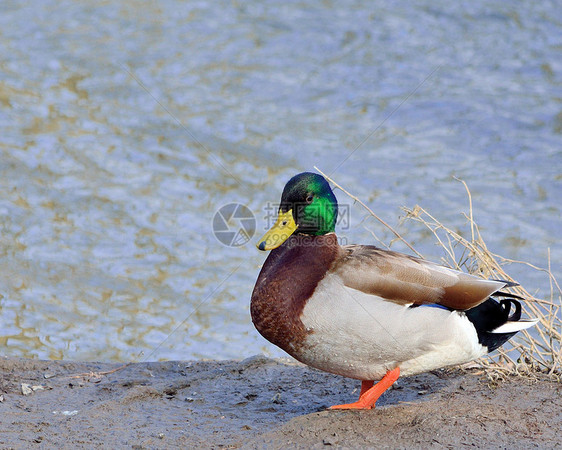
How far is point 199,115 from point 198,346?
128 inches

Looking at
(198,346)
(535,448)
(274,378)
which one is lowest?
(198,346)

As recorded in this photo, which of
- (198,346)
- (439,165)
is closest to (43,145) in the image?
(198,346)

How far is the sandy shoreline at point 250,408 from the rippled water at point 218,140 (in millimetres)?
810

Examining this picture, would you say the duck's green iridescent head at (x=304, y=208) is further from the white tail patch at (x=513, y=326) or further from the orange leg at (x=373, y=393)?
the white tail patch at (x=513, y=326)

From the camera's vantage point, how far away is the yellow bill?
3807mm

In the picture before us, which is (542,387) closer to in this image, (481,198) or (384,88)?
(481,198)

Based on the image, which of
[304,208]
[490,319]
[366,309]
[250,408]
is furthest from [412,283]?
[250,408]

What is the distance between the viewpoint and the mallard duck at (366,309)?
352 cm

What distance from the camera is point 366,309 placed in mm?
3506

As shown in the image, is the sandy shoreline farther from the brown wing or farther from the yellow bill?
the yellow bill

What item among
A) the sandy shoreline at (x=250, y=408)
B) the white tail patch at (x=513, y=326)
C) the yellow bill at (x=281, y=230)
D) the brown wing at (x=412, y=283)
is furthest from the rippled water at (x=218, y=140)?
the white tail patch at (x=513, y=326)

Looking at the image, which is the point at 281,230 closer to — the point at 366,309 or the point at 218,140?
the point at 366,309

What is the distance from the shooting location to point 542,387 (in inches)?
148

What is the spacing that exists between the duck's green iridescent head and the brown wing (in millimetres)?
274
